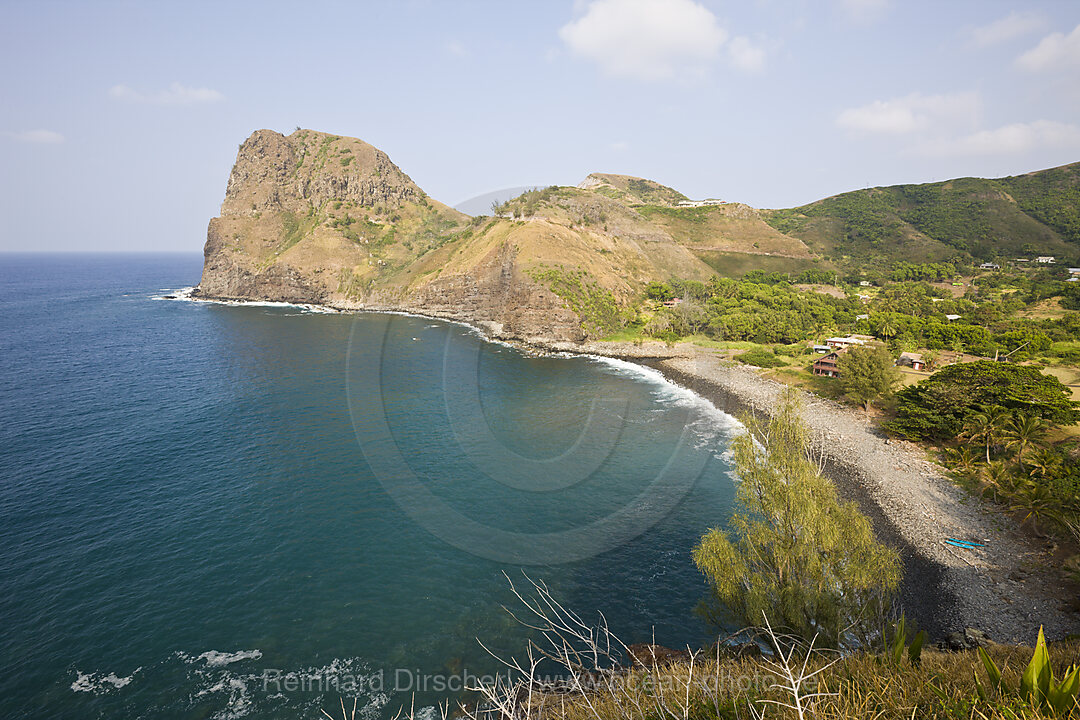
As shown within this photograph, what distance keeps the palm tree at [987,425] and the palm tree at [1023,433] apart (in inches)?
A: 18.8

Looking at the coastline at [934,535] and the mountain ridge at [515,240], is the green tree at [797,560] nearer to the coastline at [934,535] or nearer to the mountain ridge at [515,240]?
the coastline at [934,535]

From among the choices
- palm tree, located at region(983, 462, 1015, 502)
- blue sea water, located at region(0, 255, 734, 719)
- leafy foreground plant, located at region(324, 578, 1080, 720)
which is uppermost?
leafy foreground plant, located at region(324, 578, 1080, 720)

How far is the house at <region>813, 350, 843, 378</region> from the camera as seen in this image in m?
60.2

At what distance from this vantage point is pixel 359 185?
6540 inches

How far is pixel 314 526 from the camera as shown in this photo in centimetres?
3059

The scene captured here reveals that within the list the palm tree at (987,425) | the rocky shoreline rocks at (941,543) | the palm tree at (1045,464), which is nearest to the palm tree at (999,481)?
the rocky shoreline rocks at (941,543)

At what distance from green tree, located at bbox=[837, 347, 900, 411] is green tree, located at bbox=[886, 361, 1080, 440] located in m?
4.64

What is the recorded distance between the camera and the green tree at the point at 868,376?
48844mm

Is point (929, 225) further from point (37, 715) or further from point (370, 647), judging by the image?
point (37, 715)

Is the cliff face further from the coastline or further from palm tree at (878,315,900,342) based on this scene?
the coastline

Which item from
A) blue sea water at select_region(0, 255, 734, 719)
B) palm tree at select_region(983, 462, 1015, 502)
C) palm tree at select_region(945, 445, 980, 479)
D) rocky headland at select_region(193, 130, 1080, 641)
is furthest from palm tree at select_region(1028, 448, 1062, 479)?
blue sea water at select_region(0, 255, 734, 719)

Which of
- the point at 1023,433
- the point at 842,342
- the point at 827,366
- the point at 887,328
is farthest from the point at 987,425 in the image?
the point at 887,328

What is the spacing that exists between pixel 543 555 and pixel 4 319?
139088mm

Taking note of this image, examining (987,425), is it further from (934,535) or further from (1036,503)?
(934,535)
